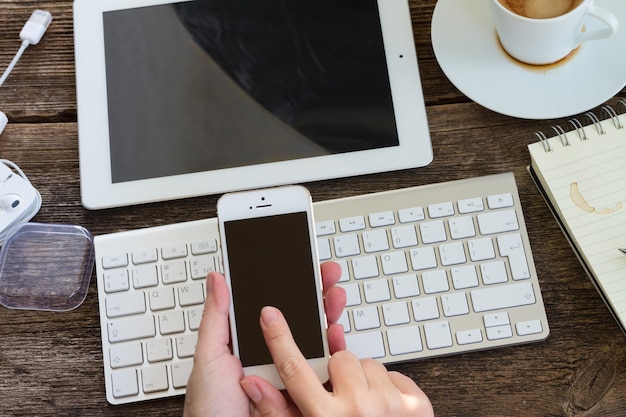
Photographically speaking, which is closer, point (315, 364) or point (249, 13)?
point (315, 364)

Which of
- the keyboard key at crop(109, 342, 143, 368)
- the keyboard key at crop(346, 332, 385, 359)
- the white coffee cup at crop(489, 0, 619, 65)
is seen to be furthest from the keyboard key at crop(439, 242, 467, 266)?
the keyboard key at crop(109, 342, 143, 368)

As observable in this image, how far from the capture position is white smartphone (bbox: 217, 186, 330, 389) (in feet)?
2.15

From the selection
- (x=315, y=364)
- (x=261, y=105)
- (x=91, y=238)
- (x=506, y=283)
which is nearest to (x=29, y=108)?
(x=91, y=238)

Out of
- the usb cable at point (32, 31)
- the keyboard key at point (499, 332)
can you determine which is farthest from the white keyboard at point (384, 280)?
the usb cable at point (32, 31)

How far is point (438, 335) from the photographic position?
28.3 inches

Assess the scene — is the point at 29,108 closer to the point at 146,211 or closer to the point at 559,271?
the point at 146,211

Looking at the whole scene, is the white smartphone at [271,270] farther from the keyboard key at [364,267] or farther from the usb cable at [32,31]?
the usb cable at [32,31]

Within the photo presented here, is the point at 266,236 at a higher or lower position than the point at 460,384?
higher

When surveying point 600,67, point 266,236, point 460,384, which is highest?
point 600,67

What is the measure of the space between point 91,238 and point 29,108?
0.59 ft

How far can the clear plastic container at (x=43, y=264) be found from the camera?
2.56 ft

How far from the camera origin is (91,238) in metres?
0.79

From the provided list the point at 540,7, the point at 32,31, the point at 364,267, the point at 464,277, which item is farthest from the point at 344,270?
the point at 32,31

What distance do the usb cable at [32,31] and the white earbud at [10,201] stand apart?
0.15 metres
